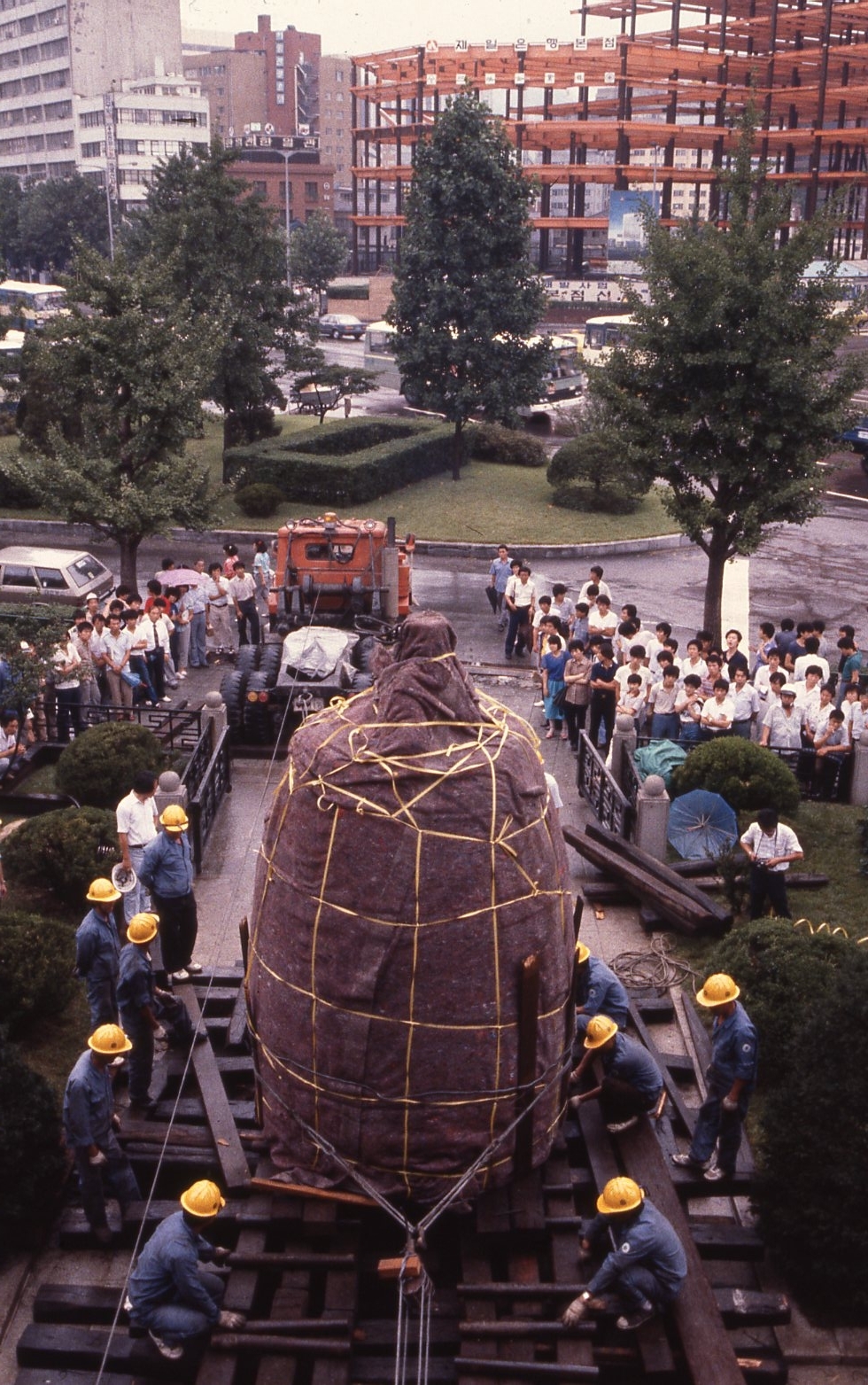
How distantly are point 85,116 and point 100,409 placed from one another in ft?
319

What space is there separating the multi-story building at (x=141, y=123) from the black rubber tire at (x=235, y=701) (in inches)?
3634

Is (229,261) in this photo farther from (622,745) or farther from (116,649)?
(622,745)

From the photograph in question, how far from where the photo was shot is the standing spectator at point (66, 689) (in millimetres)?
16422

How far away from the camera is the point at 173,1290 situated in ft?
22.9

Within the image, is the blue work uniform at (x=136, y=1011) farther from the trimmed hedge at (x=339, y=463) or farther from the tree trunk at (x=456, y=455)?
the tree trunk at (x=456, y=455)

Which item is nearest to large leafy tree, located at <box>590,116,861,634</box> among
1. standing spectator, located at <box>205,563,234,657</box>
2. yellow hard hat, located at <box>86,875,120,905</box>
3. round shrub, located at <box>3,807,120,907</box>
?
standing spectator, located at <box>205,563,234,657</box>

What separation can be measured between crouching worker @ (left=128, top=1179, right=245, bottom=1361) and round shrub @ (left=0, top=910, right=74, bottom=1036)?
394cm

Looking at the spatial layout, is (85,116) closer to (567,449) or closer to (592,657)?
(567,449)

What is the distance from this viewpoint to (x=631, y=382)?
1977cm

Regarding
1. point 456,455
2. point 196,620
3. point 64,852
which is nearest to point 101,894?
point 64,852

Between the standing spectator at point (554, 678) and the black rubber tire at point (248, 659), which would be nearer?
the standing spectator at point (554, 678)

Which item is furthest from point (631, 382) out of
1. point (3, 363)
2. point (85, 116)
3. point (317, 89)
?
point (317, 89)

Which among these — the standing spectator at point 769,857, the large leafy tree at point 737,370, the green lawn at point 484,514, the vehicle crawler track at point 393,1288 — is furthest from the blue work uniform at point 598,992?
the green lawn at point 484,514

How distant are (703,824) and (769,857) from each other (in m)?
2.18
